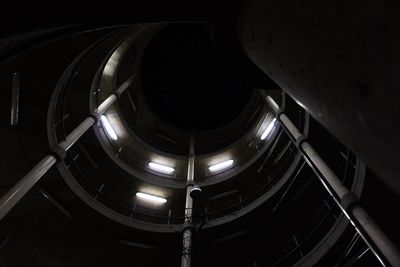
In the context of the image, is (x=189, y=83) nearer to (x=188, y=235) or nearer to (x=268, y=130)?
(x=268, y=130)

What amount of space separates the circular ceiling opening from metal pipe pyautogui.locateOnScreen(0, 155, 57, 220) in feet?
38.0

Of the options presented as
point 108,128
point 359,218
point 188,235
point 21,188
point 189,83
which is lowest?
point 359,218

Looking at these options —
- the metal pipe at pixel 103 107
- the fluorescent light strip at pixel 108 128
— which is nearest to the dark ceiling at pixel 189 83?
the fluorescent light strip at pixel 108 128

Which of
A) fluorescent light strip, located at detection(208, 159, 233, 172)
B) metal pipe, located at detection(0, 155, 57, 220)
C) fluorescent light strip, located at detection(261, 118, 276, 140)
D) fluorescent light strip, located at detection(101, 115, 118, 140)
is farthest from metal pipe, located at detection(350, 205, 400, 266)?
fluorescent light strip, located at detection(101, 115, 118, 140)

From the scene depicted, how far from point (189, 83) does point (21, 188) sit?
1392 cm

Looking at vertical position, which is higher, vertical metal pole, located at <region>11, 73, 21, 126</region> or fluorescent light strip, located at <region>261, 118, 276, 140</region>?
fluorescent light strip, located at <region>261, 118, 276, 140</region>

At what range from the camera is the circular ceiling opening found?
63.0 feet

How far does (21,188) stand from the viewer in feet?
26.6

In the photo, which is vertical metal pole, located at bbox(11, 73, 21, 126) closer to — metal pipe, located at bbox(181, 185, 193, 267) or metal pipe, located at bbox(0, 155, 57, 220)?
metal pipe, located at bbox(0, 155, 57, 220)

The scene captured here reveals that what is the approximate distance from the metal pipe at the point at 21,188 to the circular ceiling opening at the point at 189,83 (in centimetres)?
1157

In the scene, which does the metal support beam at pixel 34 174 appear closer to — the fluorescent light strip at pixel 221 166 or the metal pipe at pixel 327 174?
the fluorescent light strip at pixel 221 166

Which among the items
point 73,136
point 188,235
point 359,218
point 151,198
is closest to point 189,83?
point 151,198

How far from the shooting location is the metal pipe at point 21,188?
7496mm

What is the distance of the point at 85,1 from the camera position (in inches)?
118
